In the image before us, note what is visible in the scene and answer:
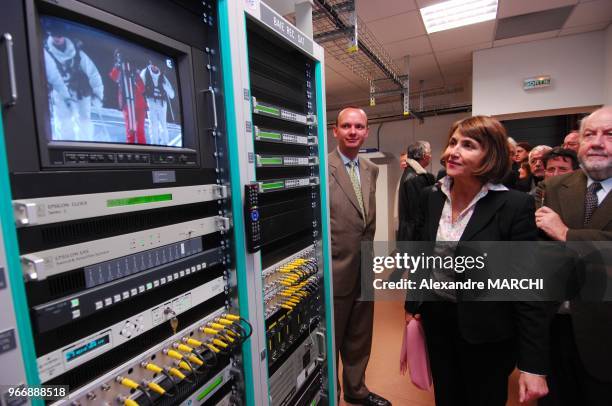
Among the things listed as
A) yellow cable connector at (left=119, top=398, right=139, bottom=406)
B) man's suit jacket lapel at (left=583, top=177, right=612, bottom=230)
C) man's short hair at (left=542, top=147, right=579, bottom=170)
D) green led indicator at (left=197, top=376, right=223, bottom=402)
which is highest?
man's short hair at (left=542, top=147, right=579, bottom=170)

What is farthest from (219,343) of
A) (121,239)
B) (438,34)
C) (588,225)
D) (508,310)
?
(438,34)

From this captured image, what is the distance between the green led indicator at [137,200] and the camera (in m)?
0.61

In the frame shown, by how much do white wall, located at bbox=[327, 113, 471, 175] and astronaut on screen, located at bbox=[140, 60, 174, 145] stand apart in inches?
253

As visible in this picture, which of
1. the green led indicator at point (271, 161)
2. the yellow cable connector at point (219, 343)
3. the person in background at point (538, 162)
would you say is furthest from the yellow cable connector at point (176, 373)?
the person in background at point (538, 162)

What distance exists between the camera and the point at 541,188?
1.51 m

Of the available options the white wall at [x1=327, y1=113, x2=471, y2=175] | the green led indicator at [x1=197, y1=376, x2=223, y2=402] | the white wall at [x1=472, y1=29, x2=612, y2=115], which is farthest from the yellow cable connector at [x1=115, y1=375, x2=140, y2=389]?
the white wall at [x1=327, y1=113, x2=471, y2=175]

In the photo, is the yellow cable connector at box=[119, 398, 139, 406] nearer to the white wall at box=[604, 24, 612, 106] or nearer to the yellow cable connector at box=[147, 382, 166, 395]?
the yellow cable connector at box=[147, 382, 166, 395]

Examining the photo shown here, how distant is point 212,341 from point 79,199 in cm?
47

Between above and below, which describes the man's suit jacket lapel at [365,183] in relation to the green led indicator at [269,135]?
below

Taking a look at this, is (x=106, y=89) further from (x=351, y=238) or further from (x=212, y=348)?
(x=351, y=238)

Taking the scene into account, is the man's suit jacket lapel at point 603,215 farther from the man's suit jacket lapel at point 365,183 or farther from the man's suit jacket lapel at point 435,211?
the man's suit jacket lapel at point 365,183

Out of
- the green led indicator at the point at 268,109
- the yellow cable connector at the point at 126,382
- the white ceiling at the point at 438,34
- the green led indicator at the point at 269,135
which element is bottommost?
the yellow cable connector at the point at 126,382

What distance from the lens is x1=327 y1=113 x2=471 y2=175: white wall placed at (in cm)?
643

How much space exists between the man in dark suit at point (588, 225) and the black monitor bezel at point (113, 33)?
4.66 feet
